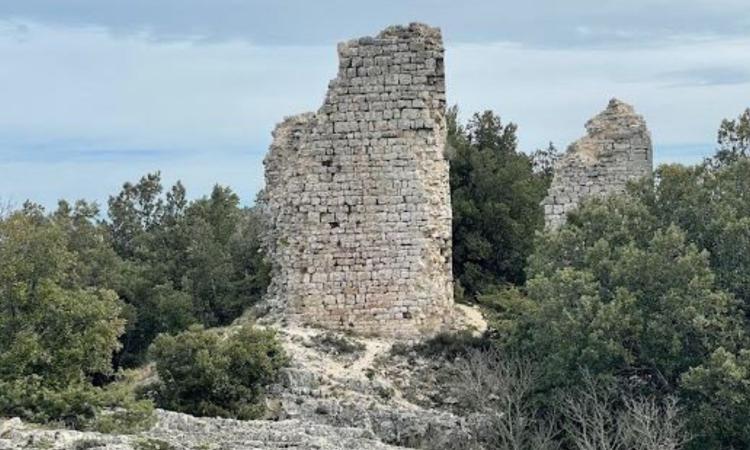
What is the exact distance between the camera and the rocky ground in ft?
51.0

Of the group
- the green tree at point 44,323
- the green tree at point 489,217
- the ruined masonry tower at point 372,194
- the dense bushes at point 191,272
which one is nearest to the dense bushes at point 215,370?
the green tree at point 44,323

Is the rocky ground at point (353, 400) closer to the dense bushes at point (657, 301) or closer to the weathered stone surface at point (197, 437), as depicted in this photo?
the weathered stone surface at point (197, 437)

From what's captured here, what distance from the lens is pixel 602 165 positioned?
2553 cm

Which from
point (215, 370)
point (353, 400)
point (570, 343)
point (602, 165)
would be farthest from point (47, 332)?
point (602, 165)

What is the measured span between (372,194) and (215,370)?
4.28 meters

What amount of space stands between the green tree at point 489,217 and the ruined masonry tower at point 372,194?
5.32 m

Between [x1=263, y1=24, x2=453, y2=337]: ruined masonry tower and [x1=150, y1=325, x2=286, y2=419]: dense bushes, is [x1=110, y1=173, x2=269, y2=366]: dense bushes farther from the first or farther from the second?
[x1=150, y1=325, x2=286, y2=419]: dense bushes

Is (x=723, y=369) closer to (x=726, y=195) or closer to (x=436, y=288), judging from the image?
(x=726, y=195)

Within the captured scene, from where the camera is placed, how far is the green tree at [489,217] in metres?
28.2

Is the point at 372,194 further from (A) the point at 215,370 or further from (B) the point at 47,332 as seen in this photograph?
(B) the point at 47,332

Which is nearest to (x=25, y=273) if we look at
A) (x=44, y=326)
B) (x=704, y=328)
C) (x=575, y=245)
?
(x=44, y=326)

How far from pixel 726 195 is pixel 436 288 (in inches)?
201

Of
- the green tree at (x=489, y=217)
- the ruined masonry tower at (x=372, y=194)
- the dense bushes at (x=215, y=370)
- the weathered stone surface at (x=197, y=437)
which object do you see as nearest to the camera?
the weathered stone surface at (x=197, y=437)

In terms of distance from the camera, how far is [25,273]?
20047mm
